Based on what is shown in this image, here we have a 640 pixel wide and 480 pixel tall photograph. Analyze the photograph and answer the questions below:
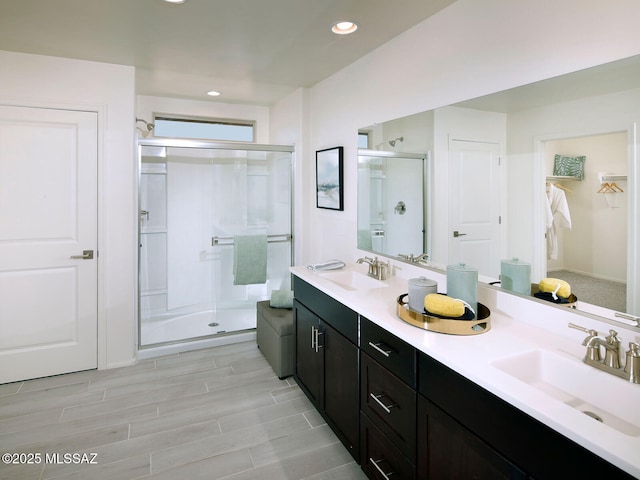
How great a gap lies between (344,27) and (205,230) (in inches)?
85.3

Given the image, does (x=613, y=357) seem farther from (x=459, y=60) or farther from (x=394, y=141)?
(x=394, y=141)

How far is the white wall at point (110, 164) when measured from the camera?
109 inches

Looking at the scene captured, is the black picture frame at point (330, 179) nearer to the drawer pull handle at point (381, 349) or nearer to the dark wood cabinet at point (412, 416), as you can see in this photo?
the dark wood cabinet at point (412, 416)

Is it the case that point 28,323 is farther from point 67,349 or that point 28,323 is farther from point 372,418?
point 372,418

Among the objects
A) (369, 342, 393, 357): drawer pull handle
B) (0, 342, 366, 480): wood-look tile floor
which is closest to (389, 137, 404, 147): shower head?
(369, 342, 393, 357): drawer pull handle

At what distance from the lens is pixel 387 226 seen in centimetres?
260

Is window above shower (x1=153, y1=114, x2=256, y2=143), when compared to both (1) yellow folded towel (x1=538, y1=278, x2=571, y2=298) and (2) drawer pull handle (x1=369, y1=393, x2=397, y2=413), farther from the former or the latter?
(1) yellow folded towel (x1=538, y1=278, x2=571, y2=298)

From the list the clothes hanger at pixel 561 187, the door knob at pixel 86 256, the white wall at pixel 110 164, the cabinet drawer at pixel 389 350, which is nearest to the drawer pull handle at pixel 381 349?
the cabinet drawer at pixel 389 350

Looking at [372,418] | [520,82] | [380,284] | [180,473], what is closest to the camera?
[520,82]

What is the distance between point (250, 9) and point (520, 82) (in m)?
1.43

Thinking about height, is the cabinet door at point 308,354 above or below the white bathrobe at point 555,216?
below

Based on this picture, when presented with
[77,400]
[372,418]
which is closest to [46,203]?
[77,400]

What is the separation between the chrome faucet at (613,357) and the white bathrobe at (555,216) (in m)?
0.42

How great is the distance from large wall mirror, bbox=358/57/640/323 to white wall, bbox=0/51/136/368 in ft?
7.62
